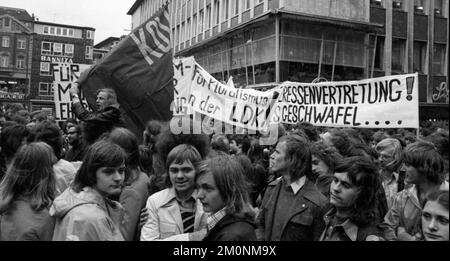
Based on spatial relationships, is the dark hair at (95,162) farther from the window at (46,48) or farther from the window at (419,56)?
the window at (46,48)

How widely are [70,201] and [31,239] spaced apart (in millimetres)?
422

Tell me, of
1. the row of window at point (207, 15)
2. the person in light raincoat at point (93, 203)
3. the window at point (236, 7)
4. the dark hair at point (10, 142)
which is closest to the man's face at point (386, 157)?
the person in light raincoat at point (93, 203)

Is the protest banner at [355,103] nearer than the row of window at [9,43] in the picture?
Yes

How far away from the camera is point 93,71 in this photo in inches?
251

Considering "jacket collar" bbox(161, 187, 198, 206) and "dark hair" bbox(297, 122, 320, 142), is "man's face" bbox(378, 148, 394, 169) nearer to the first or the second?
"dark hair" bbox(297, 122, 320, 142)

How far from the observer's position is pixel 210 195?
9.20 ft

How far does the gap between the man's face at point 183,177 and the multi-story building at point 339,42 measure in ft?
63.1

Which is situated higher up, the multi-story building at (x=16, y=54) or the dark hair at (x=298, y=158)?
the multi-story building at (x=16, y=54)

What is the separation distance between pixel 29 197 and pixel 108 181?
0.59 m

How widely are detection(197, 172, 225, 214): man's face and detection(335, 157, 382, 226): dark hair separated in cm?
88

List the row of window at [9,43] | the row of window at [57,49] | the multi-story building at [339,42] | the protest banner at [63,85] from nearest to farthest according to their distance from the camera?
the protest banner at [63,85] < the multi-story building at [339,42] < the row of window at [9,43] < the row of window at [57,49]

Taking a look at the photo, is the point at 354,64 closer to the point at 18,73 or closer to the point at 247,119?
the point at 247,119

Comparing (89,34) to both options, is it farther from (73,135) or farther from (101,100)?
(101,100)

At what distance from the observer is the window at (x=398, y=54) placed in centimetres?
2566
